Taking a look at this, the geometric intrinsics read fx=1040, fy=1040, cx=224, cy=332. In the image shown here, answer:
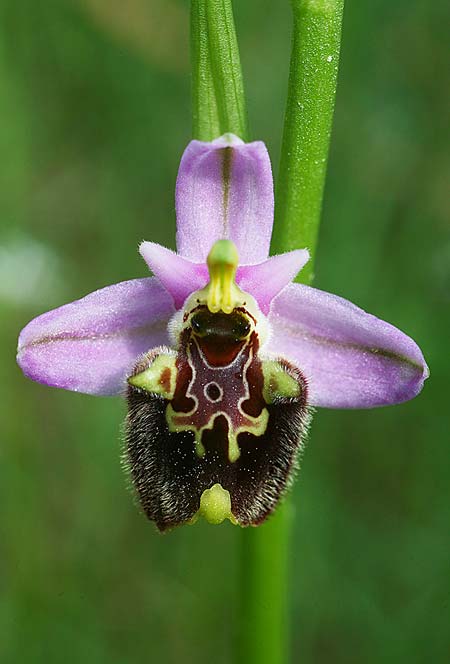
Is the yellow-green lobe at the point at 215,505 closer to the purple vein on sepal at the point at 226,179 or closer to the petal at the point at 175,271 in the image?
the petal at the point at 175,271

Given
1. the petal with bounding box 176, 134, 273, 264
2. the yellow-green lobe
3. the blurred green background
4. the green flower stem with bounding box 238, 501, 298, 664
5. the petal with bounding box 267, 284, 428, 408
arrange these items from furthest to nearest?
the blurred green background, the green flower stem with bounding box 238, 501, 298, 664, the petal with bounding box 267, 284, 428, 408, the petal with bounding box 176, 134, 273, 264, the yellow-green lobe

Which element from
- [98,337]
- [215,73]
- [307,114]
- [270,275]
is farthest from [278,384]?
[215,73]

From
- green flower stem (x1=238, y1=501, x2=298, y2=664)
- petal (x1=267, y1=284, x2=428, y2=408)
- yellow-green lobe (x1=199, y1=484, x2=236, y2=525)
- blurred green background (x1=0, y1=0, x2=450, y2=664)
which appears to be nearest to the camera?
yellow-green lobe (x1=199, y1=484, x2=236, y2=525)

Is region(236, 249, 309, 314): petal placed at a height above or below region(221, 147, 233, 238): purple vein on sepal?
below

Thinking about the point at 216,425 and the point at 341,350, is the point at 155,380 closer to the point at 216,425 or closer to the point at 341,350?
the point at 216,425

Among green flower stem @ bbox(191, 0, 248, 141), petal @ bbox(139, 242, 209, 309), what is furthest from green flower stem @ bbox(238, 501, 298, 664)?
green flower stem @ bbox(191, 0, 248, 141)

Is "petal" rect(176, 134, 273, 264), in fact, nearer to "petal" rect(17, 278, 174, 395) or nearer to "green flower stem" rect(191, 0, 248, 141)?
"green flower stem" rect(191, 0, 248, 141)

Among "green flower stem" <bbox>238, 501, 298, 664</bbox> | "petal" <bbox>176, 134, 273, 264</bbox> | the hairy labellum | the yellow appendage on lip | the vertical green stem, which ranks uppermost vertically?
the vertical green stem

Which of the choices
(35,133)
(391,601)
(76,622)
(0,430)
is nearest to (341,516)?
(391,601)

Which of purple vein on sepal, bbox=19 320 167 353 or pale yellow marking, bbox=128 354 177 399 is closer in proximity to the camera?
pale yellow marking, bbox=128 354 177 399
